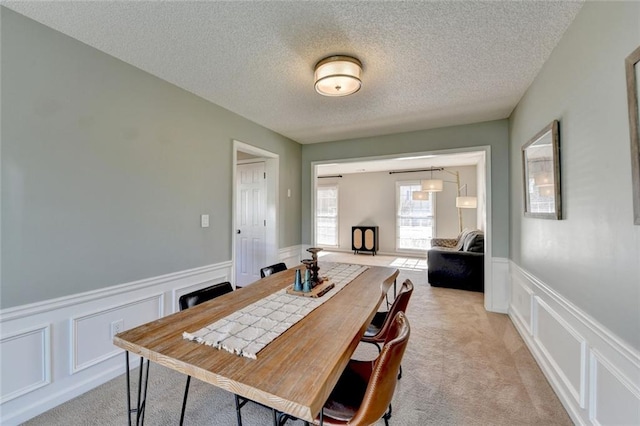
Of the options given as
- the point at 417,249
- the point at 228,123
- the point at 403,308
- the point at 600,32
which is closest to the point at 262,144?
the point at 228,123

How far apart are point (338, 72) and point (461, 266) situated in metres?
3.74

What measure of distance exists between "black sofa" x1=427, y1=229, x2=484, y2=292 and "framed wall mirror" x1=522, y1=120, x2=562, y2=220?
6.35ft

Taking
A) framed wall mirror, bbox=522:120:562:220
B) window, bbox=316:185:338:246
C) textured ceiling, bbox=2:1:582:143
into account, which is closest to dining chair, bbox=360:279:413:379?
framed wall mirror, bbox=522:120:562:220

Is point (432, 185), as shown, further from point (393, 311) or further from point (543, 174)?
point (393, 311)

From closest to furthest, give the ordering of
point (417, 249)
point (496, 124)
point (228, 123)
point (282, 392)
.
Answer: point (282, 392)
point (228, 123)
point (496, 124)
point (417, 249)

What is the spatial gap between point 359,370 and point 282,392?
0.73 metres

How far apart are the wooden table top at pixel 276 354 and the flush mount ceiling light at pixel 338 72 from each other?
164cm

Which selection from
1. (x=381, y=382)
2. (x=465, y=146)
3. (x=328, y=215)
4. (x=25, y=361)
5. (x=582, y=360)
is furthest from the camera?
(x=328, y=215)

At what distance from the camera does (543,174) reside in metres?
2.06

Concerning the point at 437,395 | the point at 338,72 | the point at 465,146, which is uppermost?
the point at 338,72

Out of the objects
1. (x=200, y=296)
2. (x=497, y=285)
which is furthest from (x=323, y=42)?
(x=497, y=285)

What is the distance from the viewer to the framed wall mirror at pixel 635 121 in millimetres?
1055

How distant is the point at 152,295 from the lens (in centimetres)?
230

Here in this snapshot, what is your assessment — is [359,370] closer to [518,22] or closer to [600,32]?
[600,32]
